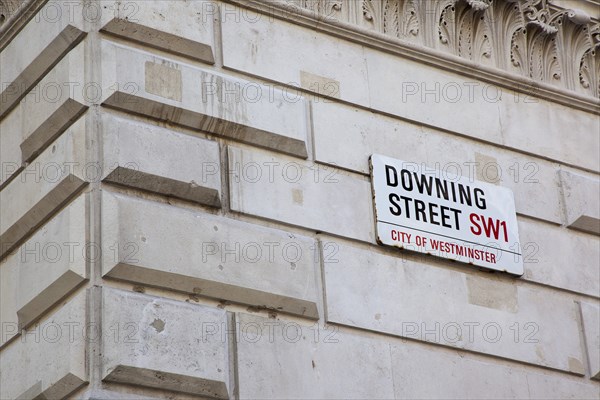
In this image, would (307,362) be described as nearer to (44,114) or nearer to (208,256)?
(208,256)

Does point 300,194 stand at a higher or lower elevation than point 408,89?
lower

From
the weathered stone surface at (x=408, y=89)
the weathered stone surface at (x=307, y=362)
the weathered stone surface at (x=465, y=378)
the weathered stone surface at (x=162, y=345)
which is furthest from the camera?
the weathered stone surface at (x=408, y=89)

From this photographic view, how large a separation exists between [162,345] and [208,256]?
32.5 inches

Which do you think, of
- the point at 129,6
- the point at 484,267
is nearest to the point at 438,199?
the point at 484,267

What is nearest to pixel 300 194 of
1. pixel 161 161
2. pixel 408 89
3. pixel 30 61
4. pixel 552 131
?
pixel 161 161

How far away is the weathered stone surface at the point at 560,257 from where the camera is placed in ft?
42.8

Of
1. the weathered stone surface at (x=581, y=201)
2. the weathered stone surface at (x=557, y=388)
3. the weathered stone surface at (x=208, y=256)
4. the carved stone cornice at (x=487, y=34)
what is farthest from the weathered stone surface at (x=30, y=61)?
the weathered stone surface at (x=581, y=201)

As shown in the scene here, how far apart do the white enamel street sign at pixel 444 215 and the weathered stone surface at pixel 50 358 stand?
2613 mm

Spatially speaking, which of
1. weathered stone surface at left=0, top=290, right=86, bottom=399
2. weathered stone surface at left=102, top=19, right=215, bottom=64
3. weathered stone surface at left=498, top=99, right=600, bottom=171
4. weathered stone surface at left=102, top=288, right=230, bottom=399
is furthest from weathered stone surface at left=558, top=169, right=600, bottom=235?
weathered stone surface at left=0, top=290, right=86, bottom=399

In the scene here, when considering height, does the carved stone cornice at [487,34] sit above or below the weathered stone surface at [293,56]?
above

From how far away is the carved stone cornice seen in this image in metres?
13.0

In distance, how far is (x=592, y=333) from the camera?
13.1 m

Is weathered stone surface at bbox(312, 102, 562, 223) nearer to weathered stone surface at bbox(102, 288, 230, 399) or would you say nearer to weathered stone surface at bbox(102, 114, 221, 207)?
weathered stone surface at bbox(102, 114, 221, 207)

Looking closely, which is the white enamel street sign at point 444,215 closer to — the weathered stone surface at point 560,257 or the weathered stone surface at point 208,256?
the weathered stone surface at point 560,257
